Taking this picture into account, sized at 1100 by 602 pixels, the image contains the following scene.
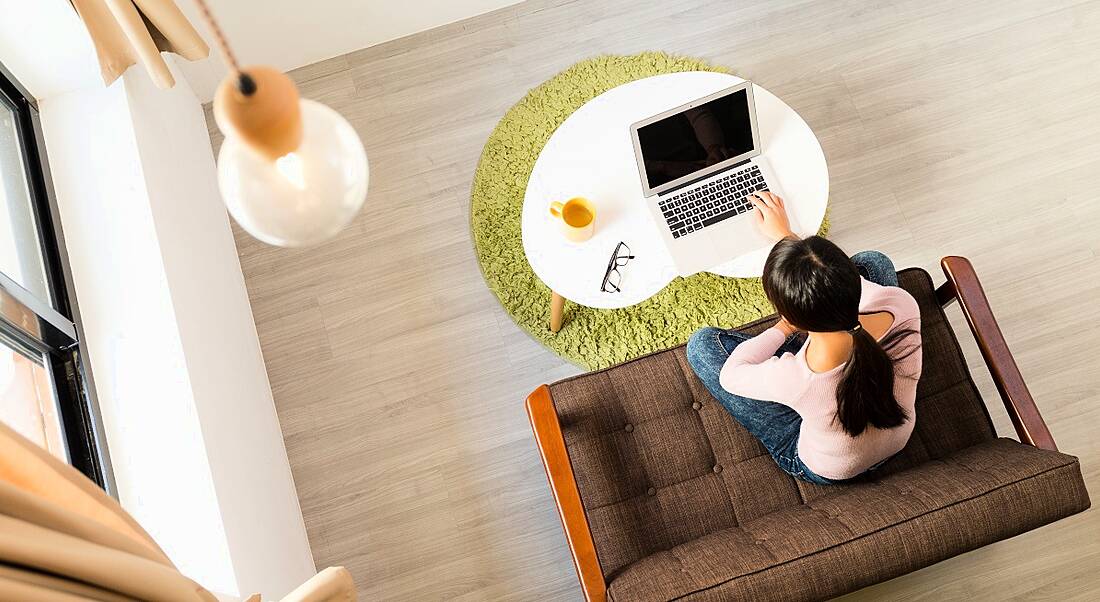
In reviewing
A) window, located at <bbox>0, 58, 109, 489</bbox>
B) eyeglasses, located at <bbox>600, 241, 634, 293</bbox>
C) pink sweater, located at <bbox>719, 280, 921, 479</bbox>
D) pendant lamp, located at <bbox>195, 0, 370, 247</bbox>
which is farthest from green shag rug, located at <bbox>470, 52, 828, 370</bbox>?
pendant lamp, located at <bbox>195, 0, 370, 247</bbox>

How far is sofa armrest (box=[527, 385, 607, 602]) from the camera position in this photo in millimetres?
2002

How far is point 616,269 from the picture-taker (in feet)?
7.91

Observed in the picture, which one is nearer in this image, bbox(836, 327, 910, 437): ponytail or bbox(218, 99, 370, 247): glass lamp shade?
bbox(218, 99, 370, 247): glass lamp shade

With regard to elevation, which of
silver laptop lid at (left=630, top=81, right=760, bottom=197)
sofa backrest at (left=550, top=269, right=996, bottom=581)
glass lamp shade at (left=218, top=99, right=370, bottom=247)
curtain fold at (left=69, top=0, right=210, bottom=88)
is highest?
curtain fold at (left=69, top=0, right=210, bottom=88)

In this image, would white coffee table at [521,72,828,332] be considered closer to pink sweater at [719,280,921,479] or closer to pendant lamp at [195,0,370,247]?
pink sweater at [719,280,921,479]

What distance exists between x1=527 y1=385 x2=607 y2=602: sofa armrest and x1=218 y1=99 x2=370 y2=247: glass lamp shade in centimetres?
130

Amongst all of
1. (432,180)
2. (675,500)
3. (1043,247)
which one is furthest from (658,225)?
(1043,247)

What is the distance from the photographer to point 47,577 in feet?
3.42

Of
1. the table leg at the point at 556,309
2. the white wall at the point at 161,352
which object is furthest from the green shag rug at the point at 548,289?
the white wall at the point at 161,352

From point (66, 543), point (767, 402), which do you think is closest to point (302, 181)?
point (66, 543)

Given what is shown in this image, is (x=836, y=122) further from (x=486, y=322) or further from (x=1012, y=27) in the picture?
(x=486, y=322)

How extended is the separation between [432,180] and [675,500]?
58.4 inches

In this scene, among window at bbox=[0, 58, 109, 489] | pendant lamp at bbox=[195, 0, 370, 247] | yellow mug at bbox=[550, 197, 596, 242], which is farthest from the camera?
yellow mug at bbox=[550, 197, 596, 242]

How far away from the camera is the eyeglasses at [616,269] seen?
2.40 meters
